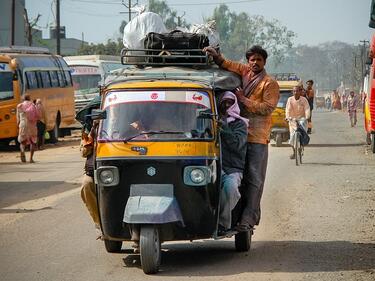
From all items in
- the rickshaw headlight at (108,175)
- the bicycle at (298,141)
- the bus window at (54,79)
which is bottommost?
the bicycle at (298,141)

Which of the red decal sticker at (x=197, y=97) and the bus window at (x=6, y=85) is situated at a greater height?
the red decal sticker at (x=197, y=97)

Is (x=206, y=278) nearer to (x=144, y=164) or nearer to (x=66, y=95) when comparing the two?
(x=144, y=164)

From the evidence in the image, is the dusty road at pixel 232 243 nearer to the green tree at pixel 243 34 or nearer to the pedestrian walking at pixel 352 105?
the pedestrian walking at pixel 352 105

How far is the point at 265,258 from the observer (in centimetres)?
991

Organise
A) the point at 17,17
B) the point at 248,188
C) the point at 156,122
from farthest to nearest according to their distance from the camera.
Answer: the point at 17,17 < the point at 248,188 < the point at 156,122

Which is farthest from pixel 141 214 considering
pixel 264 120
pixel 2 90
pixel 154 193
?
pixel 2 90

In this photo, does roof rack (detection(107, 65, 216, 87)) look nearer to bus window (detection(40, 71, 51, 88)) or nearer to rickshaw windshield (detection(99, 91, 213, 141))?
rickshaw windshield (detection(99, 91, 213, 141))

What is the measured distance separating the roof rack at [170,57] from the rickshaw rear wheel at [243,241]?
1.87 m

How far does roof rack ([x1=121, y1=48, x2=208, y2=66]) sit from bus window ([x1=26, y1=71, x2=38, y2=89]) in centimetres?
2175

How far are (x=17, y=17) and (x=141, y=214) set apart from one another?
66855 mm

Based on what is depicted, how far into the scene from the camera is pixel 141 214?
8.86 meters

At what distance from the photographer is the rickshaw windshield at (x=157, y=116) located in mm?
9352

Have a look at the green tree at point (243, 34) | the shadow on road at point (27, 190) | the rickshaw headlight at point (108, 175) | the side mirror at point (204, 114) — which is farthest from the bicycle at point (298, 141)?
the green tree at point (243, 34)

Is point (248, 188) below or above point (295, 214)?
above
